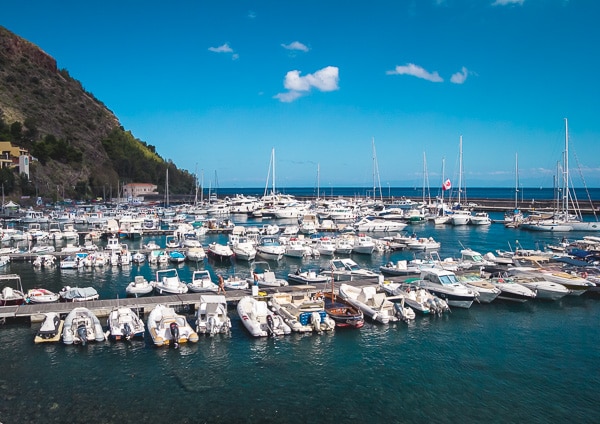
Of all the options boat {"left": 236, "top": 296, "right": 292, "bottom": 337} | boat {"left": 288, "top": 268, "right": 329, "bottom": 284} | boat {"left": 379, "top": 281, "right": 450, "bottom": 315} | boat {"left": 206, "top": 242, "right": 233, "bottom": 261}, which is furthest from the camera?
boat {"left": 206, "top": 242, "right": 233, "bottom": 261}

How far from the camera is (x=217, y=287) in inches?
1321

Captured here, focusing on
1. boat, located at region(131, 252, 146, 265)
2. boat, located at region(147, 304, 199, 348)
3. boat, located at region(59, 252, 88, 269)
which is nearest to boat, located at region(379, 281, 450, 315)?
boat, located at region(147, 304, 199, 348)

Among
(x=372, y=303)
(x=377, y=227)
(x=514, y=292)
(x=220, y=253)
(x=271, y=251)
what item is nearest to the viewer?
(x=372, y=303)

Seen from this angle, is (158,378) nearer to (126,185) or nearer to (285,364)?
(285,364)

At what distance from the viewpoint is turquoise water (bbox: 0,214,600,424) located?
59.3ft

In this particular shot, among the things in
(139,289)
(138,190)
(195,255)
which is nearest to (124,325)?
(139,289)

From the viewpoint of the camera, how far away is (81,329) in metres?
24.3

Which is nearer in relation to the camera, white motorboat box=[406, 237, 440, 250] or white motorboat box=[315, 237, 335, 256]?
white motorboat box=[315, 237, 335, 256]

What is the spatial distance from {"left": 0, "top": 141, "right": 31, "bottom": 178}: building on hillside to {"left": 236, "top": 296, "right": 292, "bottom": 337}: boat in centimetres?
9284

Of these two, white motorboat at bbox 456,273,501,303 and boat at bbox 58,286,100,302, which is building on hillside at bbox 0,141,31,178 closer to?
boat at bbox 58,286,100,302

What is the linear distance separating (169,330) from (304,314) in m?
7.13

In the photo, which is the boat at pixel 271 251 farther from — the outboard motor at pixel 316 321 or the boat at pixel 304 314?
the outboard motor at pixel 316 321

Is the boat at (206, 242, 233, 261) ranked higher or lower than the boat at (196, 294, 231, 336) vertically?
higher

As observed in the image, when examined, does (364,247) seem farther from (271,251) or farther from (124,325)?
(124,325)
